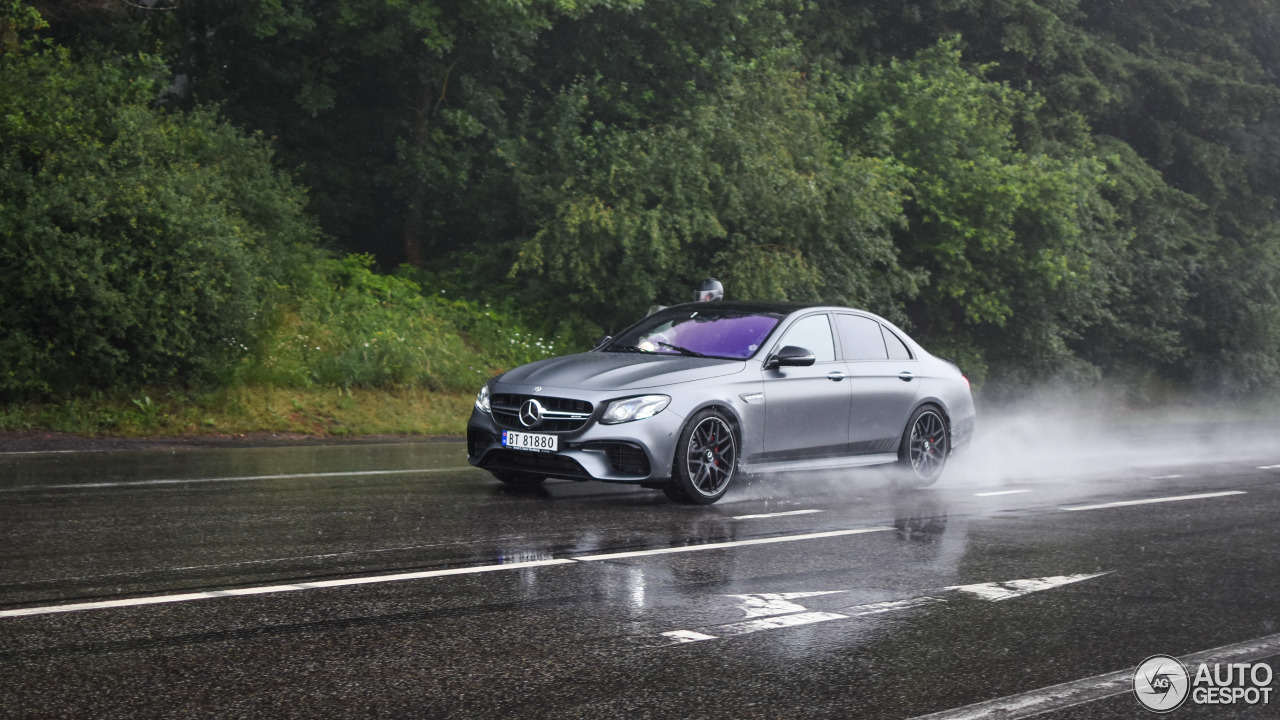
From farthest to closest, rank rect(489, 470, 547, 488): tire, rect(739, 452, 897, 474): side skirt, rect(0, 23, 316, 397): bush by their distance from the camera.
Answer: rect(0, 23, 316, 397): bush
rect(489, 470, 547, 488): tire
rect(739, 452, 897, 474): side skirt

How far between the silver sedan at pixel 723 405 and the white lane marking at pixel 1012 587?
3.10 meters

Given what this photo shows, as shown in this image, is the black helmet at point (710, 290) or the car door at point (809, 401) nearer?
the car door at point (809, 401)

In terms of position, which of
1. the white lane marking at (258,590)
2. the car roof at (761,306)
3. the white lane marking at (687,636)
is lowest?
the white lane marking at (687,636)

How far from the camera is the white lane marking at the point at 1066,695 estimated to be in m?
4.31

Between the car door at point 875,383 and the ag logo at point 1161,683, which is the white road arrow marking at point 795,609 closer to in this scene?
the ag logo at point 1161,683

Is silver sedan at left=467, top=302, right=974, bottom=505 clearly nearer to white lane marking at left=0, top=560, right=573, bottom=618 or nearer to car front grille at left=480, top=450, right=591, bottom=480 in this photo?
car front grille at left=480, top=450, right=591, bottom=480

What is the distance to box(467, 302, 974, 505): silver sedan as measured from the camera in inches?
363

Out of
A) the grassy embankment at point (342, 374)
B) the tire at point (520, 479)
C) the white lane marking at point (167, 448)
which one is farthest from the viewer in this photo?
the grassy embankment at point (342, 374)

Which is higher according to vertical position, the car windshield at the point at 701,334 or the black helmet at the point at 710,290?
the black helmet at the point at 710,290

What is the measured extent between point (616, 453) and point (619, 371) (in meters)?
0.77

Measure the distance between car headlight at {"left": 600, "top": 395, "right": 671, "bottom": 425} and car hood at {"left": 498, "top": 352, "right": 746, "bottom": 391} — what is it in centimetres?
13

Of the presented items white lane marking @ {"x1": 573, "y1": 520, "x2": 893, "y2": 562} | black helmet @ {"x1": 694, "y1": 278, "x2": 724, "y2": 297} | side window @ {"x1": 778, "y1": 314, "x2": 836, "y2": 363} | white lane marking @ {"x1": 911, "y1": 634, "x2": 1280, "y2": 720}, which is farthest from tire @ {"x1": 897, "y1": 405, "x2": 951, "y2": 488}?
white lane marking @ {"x1": 911, "y1": 634, "x2": 1280, "y2": 720}

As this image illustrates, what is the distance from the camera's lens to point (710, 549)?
7613mm

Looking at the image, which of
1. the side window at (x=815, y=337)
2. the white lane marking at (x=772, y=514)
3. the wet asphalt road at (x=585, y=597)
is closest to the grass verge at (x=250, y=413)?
the wet asphalt road at (x=585, y=597)
